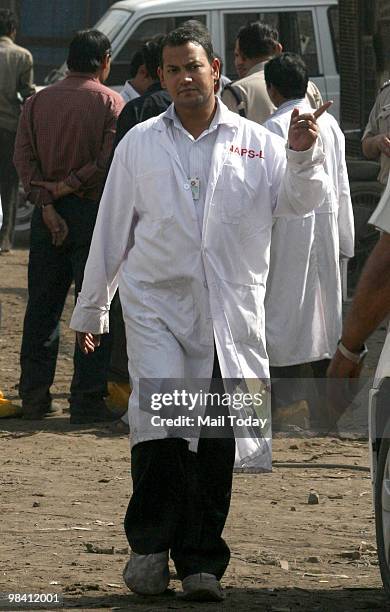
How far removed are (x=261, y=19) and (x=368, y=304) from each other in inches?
413

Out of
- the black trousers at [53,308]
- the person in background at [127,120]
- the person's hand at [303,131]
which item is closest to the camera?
the person's hand at [303,131]

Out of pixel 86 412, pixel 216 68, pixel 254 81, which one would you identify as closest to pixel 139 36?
pixel 254 81

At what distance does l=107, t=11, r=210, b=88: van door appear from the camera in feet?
48.4

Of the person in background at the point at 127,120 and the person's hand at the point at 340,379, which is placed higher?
the person's hand at the point at 340,379

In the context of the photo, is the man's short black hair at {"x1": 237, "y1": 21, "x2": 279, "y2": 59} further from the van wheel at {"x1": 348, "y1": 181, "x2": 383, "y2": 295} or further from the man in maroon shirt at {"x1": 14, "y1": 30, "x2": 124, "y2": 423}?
the van wheel at {"x1": 348, "y1": 181, "x2": 383, "y2": 295}

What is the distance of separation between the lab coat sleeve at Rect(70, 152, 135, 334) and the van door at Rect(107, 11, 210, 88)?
929 centimetres

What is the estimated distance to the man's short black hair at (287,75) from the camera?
8.35m

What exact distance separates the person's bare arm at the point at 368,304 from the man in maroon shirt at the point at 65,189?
13.3 ft

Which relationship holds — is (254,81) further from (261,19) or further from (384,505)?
(261,19)

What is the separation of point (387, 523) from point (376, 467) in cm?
19

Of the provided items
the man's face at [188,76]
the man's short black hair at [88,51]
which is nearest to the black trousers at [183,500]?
the man's face at [188,76]

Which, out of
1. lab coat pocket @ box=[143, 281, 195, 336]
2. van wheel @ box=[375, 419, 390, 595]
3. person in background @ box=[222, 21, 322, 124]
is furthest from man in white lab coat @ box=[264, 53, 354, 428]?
van wheel @ box=[375, 419, 390, 595]

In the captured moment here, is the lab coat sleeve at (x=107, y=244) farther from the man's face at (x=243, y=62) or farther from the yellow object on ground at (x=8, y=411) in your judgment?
the man's face at (x=243, y=62)

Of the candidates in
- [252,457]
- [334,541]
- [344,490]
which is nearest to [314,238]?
[344,490]
